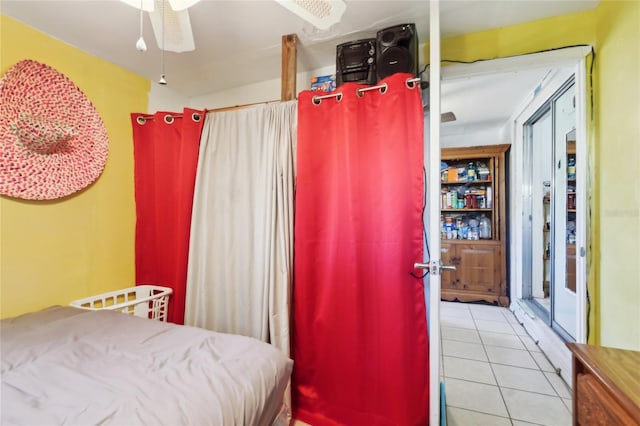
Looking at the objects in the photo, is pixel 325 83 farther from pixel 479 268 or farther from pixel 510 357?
pixel 479 268

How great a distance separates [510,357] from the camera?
2.24m

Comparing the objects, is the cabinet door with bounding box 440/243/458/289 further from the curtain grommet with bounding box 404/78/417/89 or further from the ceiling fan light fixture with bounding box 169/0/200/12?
the ceiling fan light fixture with bounding box 169/0/200/12

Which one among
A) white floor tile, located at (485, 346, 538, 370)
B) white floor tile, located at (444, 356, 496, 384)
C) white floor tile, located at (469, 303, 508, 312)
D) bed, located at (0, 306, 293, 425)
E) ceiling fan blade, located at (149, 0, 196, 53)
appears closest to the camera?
bed, located at (0, 306, 293, 425)

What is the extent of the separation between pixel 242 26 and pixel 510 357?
130 inches

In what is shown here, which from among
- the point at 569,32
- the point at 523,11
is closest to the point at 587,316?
the point at 569,32

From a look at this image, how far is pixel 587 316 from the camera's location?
1.55 m

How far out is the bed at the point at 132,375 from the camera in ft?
2.61

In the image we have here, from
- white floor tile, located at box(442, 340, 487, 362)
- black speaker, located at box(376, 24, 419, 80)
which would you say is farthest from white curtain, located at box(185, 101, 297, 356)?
white floor tile, located at box(442, 340, 487, 362)

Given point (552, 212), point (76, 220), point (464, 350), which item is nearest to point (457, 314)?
point (464, 350)

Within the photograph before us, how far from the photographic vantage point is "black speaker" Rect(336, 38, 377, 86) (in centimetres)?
159

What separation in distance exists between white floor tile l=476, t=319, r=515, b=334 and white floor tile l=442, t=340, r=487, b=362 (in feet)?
1.46

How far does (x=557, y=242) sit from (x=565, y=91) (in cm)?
134

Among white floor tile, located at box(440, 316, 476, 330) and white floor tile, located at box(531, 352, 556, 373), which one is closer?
white floor tile, located at box(531, 352, 556, 373)

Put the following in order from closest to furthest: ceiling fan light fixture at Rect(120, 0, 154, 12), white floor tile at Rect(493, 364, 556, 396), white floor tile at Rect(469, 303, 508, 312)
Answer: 1. ceiling fan light fixture at Rect(120, 0, 154, 12)
2. white floor tile at Rect(493, 364, 556, 396)
3. white floor tile at Rect(469, 303, 508, 312)
